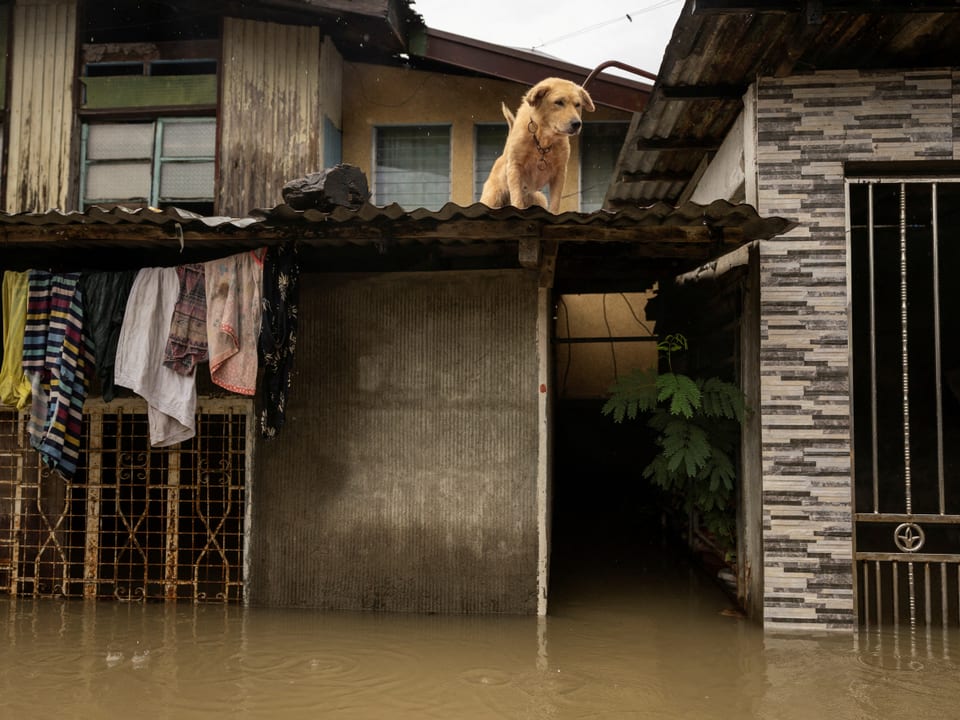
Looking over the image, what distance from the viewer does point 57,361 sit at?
19.3 ft

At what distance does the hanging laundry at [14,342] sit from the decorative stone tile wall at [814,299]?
5.75m

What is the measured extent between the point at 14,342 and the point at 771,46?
6.24 m

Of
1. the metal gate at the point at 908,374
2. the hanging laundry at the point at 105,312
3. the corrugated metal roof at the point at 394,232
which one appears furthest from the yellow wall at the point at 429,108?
the hanging laundry at the point at 105,312

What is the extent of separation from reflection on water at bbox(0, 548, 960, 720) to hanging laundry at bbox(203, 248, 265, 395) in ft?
6.22

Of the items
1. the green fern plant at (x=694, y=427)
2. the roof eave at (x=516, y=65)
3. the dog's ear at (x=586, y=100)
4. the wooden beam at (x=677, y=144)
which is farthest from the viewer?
the roof eave at (x=516, y=65)

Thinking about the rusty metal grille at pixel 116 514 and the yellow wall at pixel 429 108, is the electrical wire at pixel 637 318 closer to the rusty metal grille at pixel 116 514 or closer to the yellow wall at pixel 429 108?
the yellow wall at pixel 429 108

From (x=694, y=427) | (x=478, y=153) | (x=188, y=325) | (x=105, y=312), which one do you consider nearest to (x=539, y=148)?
(x=694, y=427)

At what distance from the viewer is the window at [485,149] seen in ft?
34.8

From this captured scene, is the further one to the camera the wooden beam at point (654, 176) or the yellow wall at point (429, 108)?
the yellow wall at point (429, 108)

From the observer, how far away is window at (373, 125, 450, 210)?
10625mm

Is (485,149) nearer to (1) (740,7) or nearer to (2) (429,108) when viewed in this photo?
(2) (429,108)

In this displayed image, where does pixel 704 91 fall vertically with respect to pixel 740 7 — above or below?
below

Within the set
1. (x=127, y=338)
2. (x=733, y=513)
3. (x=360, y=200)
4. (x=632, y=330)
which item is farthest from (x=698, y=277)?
(x=127, y=338)

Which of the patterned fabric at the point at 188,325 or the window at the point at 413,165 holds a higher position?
the window at the point at 413,165
